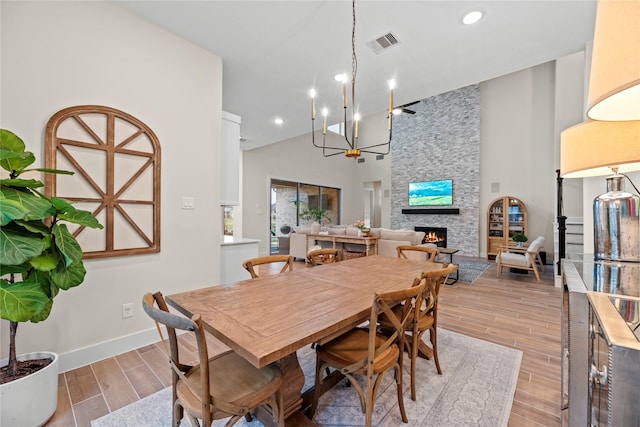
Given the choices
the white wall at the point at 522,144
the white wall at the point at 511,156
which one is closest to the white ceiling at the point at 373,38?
the white wall at the point at 511,156

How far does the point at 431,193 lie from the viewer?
8445mm

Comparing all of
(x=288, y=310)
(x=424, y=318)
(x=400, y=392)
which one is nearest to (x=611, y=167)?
(x=424, y=318)

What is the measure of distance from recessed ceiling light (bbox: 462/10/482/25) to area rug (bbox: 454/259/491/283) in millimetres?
4028

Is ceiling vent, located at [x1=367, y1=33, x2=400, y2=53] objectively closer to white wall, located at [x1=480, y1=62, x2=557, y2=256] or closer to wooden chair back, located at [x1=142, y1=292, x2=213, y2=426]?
wooden chair back, located at [x1=142, y1=292, x2=213, y2=426]

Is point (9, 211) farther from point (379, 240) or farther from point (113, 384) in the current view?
point (379, 240)

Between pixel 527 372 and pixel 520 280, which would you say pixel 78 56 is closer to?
pixel 527 372

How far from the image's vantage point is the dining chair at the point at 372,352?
1.26m

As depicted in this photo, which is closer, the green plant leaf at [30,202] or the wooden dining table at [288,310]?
the wooden dining table at [288,310]

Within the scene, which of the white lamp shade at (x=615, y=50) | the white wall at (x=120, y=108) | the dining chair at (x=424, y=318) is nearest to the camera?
the white lamp shade at (x=615, y=50)

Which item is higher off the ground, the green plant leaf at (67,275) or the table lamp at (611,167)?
the table lamp at (611,167)

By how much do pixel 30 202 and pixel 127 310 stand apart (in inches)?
53.6

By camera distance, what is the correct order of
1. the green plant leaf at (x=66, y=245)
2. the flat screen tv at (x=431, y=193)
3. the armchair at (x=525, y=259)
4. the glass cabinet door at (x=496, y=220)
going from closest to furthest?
the green plant leaf at (x=66, y=245), the armchair at (x=525, y=259), the glass cabinet door at (x=496, y=220), the flat screen tv at (x=431, y=193)

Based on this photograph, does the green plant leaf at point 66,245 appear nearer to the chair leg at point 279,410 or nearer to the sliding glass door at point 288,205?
the chair leg at point 279,410

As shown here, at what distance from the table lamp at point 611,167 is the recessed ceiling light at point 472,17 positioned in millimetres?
1434
